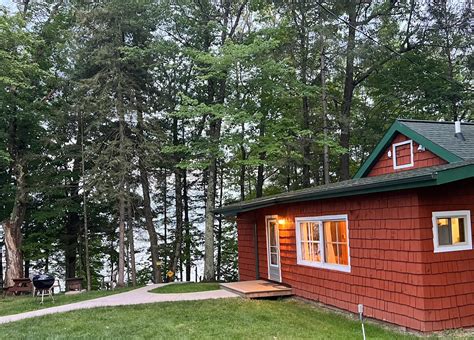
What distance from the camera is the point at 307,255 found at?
356 inches

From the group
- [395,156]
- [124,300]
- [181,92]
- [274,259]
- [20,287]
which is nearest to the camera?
[395,156]

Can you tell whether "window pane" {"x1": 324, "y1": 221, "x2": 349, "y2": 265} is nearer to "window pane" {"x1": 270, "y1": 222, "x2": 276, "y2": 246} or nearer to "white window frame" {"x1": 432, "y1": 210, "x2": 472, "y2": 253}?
"white window frame" {"x1": 432, "y1": 210, "x2": 472, "y2": 253}

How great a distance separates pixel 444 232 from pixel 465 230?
45cm

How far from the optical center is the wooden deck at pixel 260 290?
904cm

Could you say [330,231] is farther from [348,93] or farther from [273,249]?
[348,93]

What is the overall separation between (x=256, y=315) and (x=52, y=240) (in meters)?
13.6

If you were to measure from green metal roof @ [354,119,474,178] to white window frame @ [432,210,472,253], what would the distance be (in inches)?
37.1

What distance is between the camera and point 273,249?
10641mm

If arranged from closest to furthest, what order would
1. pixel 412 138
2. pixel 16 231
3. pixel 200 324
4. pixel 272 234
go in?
pixel 200 324 → pixel 412 138 → pixel 272 234 → pixel 16 231

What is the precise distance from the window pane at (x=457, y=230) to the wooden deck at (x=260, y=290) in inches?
162

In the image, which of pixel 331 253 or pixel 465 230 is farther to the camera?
pixel 331 253

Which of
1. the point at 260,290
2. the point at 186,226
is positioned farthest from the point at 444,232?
the point at 186,226

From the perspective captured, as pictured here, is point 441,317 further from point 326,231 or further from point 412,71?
point 412,71

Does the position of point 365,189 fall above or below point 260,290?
above
